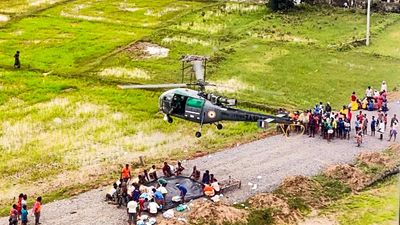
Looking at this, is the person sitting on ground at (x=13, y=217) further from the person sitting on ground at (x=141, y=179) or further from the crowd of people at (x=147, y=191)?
the person sitting on ground at (x=141, y=179)

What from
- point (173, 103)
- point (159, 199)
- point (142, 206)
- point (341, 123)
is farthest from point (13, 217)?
point (341, 123)

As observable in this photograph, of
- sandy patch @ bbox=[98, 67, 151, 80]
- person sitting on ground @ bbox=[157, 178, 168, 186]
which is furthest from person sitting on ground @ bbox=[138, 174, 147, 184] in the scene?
sandy patch @ bbox=[98, 67, 151, 80]

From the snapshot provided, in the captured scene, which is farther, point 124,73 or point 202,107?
point 124,73

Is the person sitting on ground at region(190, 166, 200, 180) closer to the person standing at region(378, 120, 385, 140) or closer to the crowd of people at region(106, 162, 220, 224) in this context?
the crowd of people at region(106, 162, 220, 224)

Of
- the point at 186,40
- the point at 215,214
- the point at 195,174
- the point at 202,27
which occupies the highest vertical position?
the point at 202,27

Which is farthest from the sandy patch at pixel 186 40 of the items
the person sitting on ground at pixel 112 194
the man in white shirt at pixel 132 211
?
the man in white shirt at pixel 132 211

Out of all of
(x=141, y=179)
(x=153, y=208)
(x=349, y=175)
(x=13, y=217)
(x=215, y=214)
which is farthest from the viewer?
(x=349, y=175)

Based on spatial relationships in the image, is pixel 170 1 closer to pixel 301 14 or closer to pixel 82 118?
pixel 301 14

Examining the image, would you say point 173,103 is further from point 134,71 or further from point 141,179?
point 134,71
